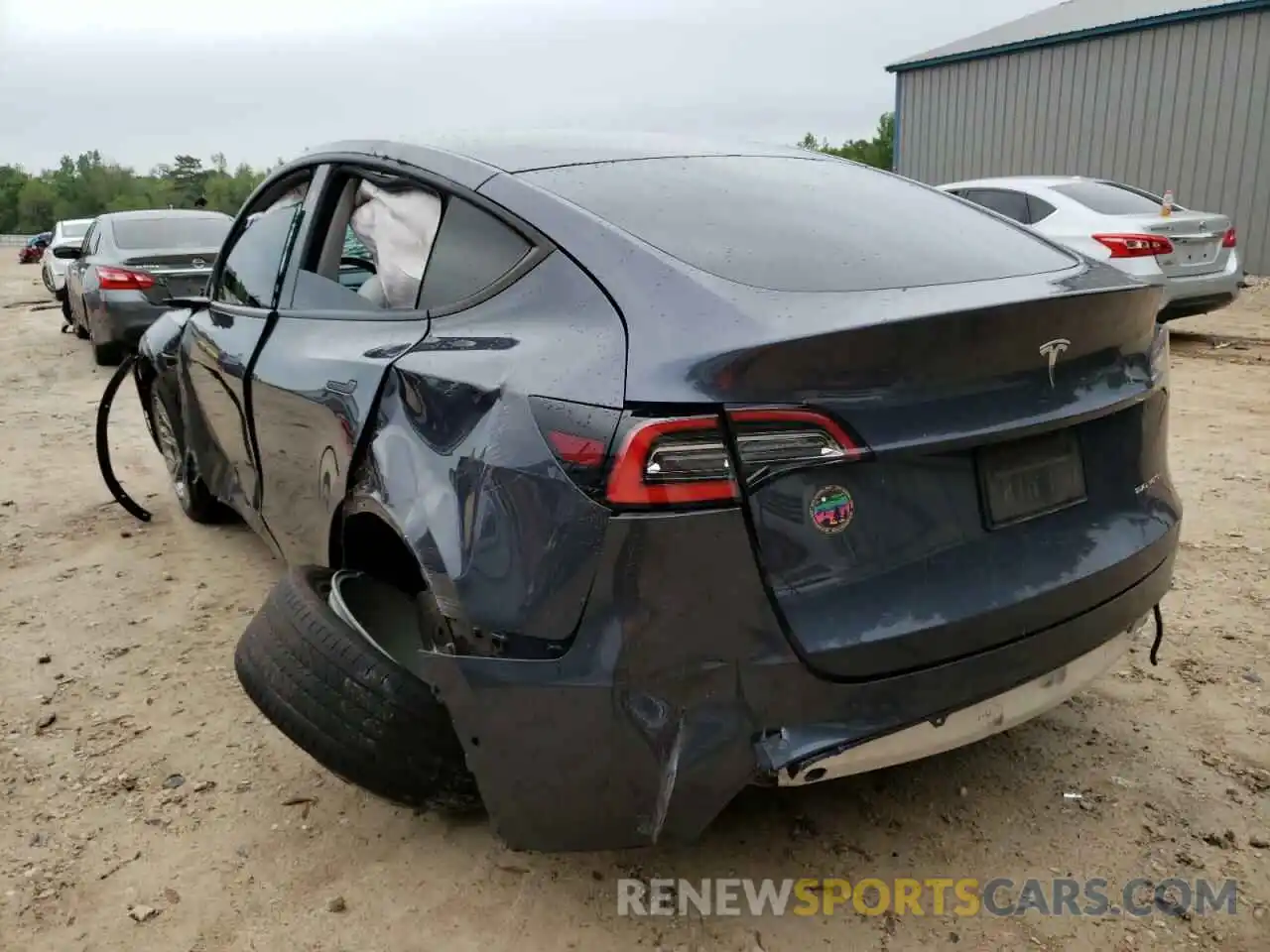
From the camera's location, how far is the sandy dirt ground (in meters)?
2.21

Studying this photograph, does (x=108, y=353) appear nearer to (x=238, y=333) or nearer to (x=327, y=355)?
(x=238, y=333)

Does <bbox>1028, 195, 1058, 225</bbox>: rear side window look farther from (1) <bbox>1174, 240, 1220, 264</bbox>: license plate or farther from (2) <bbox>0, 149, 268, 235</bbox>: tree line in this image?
(2) <bbox>0, 149, 268, 235</bbox>: tree line

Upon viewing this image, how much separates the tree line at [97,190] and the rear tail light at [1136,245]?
230ft

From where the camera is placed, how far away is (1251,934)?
6.96 ft

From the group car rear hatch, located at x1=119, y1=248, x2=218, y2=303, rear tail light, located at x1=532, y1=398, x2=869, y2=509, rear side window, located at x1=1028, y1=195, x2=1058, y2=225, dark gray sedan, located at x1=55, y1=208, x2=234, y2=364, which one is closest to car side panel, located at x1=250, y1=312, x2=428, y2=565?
rear tail light, located at x1=532, y1=398, x2=869, y2=509

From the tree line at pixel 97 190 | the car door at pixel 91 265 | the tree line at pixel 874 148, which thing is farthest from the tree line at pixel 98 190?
the car door at pixel 91 265

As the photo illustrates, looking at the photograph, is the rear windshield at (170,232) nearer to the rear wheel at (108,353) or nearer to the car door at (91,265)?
the car door at (91,265)

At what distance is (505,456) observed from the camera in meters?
1.96

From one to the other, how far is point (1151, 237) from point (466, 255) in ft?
25.3

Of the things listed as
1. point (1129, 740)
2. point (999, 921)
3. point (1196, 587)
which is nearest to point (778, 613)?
point (999, 921)

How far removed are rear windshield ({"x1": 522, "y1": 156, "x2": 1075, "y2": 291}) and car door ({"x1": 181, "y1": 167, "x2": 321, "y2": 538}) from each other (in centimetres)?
124

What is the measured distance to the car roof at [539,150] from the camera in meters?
2.54

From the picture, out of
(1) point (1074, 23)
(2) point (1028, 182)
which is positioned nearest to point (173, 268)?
(2) point (1028, 182)

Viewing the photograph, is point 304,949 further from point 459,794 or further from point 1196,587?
point 1196,587
